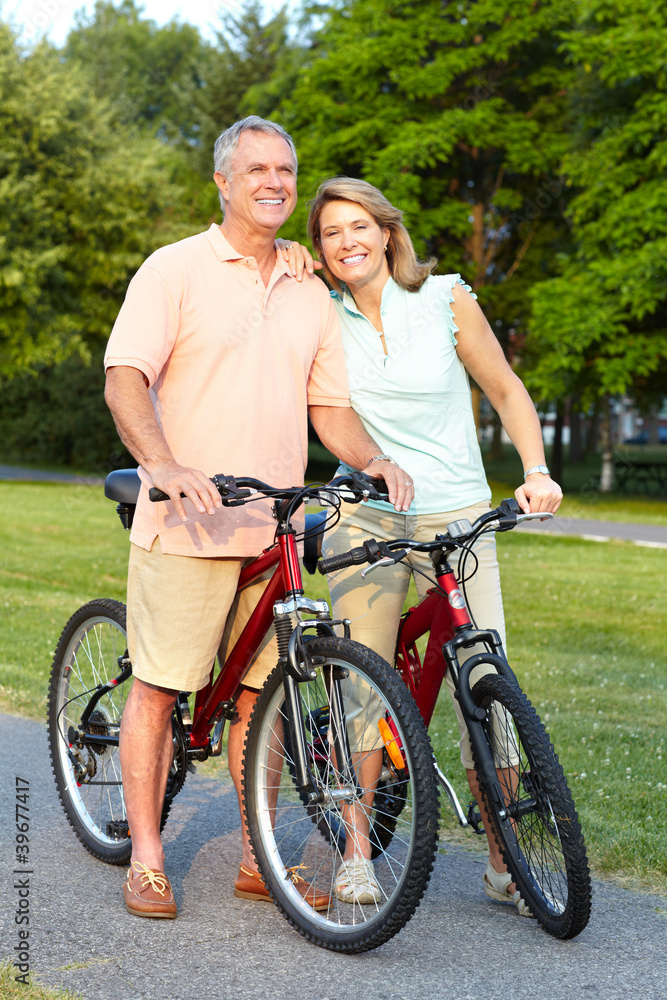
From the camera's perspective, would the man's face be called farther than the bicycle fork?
Yes

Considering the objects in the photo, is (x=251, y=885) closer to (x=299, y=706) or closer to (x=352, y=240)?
(x=299, y=706)

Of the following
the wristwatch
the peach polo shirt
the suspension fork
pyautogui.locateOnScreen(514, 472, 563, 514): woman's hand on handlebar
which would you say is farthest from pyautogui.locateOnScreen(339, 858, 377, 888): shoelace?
the wristwatch

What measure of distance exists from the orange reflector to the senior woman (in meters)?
0.50

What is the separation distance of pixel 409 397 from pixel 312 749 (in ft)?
3.64

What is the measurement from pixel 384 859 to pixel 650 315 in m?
22.0

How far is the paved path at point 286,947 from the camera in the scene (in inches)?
111

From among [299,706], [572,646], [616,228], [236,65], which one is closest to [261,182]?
[299,706]

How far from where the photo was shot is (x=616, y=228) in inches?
882

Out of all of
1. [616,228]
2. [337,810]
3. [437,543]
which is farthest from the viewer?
[616,228]

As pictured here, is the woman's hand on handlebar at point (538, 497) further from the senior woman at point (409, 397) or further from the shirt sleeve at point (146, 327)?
the shirt sleeve at point (146, 327)

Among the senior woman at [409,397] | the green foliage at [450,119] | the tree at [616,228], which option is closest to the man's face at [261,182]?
the senior woman at [409,397]

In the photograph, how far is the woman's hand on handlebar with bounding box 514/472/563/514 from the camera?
3.22 m

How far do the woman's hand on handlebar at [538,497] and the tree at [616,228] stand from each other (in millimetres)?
18924

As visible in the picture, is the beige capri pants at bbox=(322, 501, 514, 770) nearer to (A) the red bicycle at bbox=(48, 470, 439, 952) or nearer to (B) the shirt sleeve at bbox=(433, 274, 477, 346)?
(A) the red bicycle at bbox=(48, 470, 439, 952)
